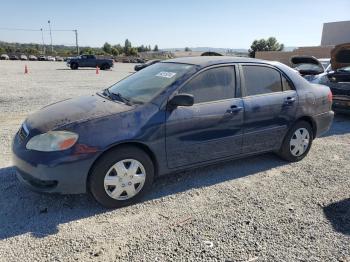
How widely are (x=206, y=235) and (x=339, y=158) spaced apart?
336 centimetres

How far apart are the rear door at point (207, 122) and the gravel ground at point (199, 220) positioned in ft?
1.47

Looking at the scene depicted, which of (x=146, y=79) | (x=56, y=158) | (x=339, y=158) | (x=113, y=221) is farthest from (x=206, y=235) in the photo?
(x=339, y=158)

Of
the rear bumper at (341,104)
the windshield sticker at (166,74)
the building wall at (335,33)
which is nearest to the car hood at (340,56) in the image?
the rear bumper at (341,104)

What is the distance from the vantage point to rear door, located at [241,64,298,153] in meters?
4.50

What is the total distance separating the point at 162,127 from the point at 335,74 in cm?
648

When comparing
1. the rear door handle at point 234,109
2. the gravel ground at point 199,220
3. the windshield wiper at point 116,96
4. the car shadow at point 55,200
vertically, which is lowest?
the gravel ground at point 199,220

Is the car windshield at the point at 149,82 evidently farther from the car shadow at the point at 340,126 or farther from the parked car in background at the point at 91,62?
the parked car in background at the point at 91,62

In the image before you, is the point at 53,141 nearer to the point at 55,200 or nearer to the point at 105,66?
the point at 55,200

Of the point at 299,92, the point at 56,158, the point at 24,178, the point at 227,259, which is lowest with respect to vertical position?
the point at 227,259

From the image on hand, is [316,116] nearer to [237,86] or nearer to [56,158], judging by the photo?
[237,86]

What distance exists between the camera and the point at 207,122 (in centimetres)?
407

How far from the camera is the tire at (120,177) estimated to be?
3.46m

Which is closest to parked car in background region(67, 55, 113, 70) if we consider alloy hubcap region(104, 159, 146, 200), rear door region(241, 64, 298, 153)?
rear door region(241, 64, 298, 153)

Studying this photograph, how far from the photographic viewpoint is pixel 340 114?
29.9ft
